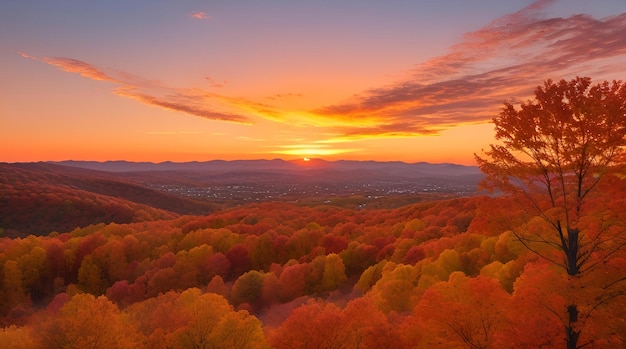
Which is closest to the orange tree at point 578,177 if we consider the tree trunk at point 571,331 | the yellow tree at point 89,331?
the tree trunk at point 571,331

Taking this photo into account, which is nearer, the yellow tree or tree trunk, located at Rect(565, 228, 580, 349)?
tree trunk, located at Rect(565, 228, 580, 349)

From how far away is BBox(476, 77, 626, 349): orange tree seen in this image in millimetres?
14406

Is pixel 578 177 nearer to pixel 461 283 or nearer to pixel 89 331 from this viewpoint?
pixel 461 283

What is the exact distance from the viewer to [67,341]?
37.7m

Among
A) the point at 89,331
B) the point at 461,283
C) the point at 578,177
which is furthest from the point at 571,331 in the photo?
the point at 89,331

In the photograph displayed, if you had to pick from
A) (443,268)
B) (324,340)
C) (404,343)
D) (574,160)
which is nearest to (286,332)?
A: (324,340)

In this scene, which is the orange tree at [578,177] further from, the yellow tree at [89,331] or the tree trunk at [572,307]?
the yellow tree at [89,331]

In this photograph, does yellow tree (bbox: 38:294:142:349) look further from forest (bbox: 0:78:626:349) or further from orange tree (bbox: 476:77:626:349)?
orange tree (bbox: 476:77:626:349)

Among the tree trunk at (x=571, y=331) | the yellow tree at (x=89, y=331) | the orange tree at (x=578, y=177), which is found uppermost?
the orange tree at (x=578, y=177)

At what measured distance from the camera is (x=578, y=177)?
1532cm

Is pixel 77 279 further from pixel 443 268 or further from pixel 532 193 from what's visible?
pixel 532 193

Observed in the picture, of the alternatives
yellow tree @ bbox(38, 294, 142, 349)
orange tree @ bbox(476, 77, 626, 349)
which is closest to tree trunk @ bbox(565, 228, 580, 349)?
orange tree @ bbox(476, 77, 626, 349)

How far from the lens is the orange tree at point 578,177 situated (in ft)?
47.3

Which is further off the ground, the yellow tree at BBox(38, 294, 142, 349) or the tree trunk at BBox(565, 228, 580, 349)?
the tree trunk at BBox(565, 228, 580, 349)
